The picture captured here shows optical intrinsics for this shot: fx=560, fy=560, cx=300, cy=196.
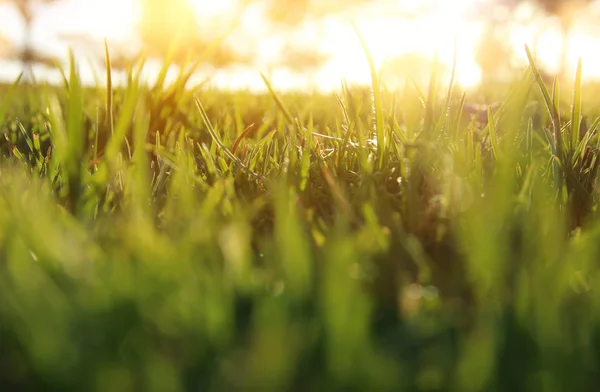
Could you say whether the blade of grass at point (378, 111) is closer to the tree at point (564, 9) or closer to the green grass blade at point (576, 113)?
the green grass blade at point (576, 113)

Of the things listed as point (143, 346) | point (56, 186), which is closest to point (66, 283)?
point (143, 346)

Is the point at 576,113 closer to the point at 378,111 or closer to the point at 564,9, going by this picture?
the point at 378,111

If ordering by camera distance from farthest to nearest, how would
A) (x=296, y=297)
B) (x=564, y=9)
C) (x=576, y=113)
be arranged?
(x=564, y=9), (x=576, y=113), (x=296, y=297)

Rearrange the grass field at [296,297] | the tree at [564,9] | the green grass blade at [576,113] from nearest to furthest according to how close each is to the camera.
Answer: the grass field at [296,297] → the green grass blade at [576,113] → the tree at [564,9]

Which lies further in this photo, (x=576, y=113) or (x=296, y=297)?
(x=576, y=113)

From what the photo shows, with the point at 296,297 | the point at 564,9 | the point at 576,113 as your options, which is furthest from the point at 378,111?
the point at 564,9

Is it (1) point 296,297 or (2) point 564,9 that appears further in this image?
(2) point 564,9

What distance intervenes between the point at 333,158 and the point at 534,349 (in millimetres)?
735

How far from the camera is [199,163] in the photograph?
1.23 meters

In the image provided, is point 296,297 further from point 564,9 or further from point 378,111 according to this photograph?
point 564,9

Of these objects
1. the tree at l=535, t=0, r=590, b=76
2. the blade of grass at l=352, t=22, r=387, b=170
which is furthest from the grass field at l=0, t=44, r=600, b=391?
the tree at l=535, t=0, r=590, b=76

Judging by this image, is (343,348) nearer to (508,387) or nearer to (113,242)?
(508,387)

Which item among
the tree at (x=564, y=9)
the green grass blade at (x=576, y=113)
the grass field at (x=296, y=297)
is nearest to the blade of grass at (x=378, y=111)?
the grass field at (x=296, y=297)

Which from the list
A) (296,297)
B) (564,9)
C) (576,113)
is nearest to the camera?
(296,297)
